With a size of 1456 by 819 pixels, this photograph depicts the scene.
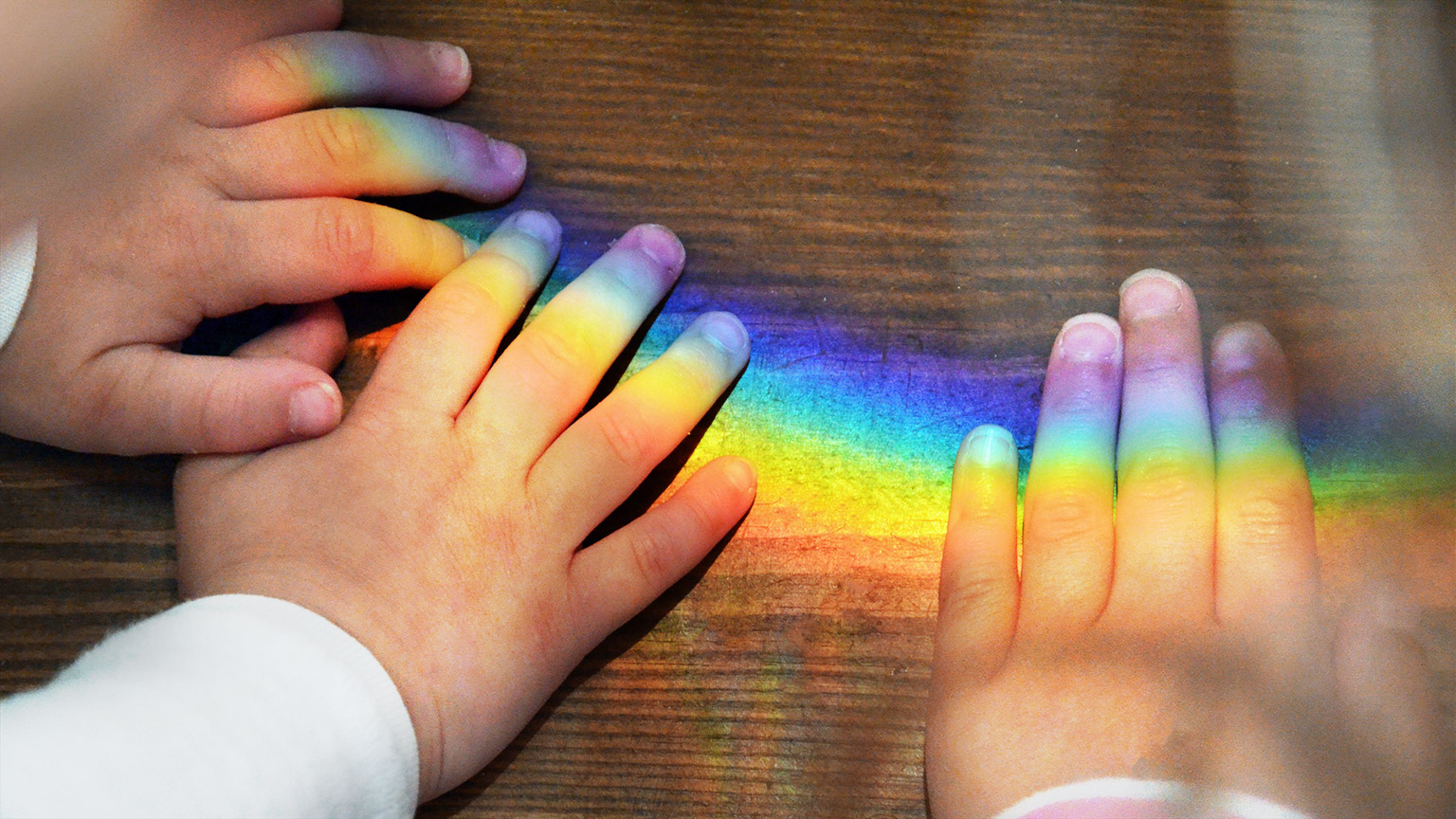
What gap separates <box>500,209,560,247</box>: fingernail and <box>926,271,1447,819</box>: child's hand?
253 mm

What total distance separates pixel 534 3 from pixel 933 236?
0.27 meters

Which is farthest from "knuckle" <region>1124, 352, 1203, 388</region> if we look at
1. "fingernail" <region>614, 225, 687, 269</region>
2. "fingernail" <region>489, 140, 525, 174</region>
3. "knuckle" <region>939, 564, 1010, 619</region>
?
"fingernail" <region>489, 140, 525, 174</region>

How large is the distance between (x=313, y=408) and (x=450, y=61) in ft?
0.69

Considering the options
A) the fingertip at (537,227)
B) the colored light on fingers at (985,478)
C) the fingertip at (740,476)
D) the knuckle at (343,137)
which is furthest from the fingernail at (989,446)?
the knuckle at (343,137)

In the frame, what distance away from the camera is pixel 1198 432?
0.51 metres

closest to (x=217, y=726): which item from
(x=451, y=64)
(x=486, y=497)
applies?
(x=486, y=497)

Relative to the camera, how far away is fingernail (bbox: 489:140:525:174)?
1.79 ft

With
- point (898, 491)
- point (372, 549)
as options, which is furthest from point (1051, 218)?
point (372, 549)

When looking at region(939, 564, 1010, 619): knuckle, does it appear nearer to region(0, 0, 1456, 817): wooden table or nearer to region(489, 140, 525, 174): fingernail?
region(0, 0, 1456, 817): wooden table

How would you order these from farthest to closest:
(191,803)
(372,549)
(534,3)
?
1. (534,3)
2. (372,549)
3. (191,803)

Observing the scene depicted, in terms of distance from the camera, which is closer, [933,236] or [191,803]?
[191,803]

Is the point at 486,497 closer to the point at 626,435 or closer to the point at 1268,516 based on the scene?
the point at 626,435

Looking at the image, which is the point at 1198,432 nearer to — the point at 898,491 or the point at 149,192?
the point at 898,491

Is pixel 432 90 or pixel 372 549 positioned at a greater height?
pixel 432 90
